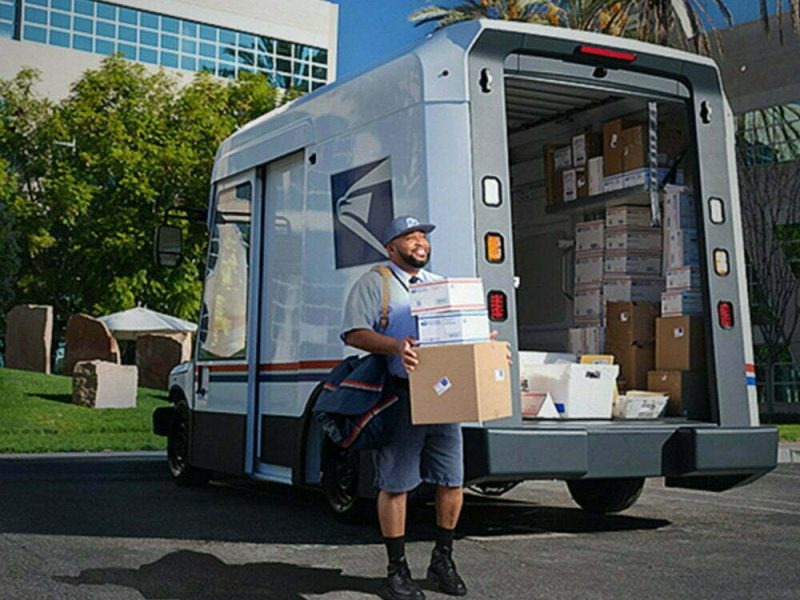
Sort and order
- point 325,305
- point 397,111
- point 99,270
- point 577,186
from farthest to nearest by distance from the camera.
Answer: point 99,270
point 577,186
point 325,305
point 397,111

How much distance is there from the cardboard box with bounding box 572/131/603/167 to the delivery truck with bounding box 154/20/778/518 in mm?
16

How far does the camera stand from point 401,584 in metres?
5.88

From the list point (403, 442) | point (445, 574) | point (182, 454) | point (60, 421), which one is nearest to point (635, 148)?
point (403, 442)

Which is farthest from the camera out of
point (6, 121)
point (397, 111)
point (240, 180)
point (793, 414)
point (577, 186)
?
point (6, 121)

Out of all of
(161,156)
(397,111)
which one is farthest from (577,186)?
(161,156)

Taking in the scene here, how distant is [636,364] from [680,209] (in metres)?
1.08

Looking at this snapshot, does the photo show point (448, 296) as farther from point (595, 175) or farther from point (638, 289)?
point (595, 175)

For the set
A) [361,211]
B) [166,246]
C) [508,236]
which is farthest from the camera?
[166,246]

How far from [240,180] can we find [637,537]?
417 centimetres

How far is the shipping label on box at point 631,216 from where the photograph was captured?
8.96m

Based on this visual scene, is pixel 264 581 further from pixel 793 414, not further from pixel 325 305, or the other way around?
pixel 793 414

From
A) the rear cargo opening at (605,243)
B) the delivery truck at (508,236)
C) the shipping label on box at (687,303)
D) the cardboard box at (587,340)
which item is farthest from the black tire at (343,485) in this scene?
the shipping label on box at (687,303)

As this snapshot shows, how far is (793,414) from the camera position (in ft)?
96.9

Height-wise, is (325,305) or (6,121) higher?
(6,121)
